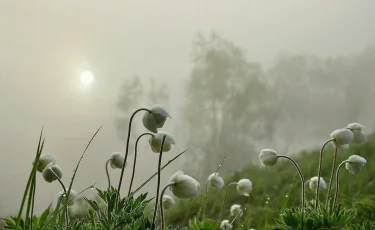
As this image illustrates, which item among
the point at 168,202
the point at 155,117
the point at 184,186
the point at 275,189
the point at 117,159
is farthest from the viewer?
the point at 275,189

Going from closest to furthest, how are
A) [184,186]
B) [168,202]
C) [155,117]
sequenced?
[184,186] → [155,117] → [168,202]

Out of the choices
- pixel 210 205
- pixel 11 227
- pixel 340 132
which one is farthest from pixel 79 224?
pixel 210 205

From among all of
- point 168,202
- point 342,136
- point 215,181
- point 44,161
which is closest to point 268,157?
point 342,136

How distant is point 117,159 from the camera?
2191 mm

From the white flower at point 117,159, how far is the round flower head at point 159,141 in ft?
1.32

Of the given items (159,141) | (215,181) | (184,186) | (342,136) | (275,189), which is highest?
(275,189)

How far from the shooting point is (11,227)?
154cm

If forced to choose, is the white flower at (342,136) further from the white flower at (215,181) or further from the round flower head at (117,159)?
the round flower head at (117,159)

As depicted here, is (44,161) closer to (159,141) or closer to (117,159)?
(117,159)

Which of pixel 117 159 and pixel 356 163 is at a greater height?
pixel 117 159

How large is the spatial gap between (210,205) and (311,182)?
15.7 feet

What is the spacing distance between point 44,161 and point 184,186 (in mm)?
709

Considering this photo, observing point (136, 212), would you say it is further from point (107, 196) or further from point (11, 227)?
point (11, 227)

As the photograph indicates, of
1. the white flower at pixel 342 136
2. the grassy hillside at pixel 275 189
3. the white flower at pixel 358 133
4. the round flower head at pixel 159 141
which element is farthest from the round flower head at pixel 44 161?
the grassy hillside at pixel 275 189
